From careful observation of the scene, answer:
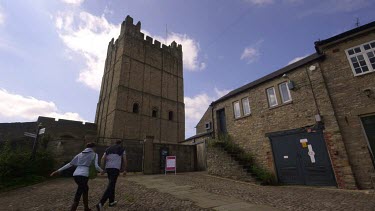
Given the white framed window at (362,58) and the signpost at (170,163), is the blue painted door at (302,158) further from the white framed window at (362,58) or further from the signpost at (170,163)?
the signpost at (170,163)

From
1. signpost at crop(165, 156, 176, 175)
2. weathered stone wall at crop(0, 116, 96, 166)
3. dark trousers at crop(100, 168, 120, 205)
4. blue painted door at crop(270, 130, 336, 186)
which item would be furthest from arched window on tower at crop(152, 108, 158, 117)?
dark trousers at crop(100, 168, 120, 205)

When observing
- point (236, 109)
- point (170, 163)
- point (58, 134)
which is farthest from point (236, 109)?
point (58, 134)

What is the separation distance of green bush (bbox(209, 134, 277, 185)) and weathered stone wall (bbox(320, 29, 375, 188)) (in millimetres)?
3298

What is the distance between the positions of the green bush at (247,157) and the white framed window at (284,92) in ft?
12.8

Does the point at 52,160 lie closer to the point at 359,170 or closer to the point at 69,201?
the point at 69,201

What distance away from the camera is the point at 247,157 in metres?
12.5

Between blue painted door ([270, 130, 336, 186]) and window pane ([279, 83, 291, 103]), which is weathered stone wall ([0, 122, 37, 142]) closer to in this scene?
blue painted door ([270, 130, 336, 186])

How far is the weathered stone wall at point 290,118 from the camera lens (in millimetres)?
9195

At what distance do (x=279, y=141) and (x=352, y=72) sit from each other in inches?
187

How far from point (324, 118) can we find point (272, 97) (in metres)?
3.18

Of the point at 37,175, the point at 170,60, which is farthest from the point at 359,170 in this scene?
the point at 170,60

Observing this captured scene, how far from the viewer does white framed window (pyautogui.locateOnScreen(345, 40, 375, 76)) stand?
9258 mm

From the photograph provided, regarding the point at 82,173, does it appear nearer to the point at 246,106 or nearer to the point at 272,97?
the point at 272,97

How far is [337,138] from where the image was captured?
30.4 feet
